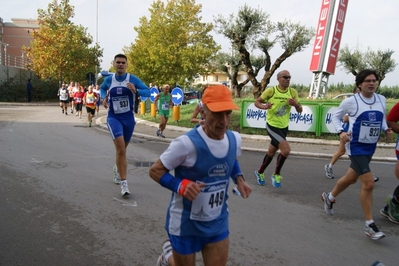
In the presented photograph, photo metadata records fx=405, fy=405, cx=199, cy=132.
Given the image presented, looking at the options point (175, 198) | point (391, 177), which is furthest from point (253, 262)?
point (391, 177)

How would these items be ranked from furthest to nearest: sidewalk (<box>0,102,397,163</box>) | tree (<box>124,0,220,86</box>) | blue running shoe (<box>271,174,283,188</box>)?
tree (<box>124,0,220,86</box>), sidewalk (<box>0,102,397,163</box>), blue running shoe (<box>271,174,283,188</box>)

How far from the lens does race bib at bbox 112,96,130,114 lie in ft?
20.8

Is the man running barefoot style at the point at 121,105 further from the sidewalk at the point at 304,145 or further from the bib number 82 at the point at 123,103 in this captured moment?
the sidewalk at the point at 304,145

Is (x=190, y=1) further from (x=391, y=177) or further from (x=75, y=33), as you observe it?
(x=391, y=177)

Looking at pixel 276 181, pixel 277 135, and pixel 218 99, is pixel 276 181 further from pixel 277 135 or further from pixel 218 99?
pixel 218 99

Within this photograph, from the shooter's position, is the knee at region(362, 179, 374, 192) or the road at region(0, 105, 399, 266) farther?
the knee at region(362, 179, 374, 192)

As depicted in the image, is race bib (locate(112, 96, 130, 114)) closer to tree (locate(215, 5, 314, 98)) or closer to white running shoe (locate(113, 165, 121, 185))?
white running shoe (locate(113, 165, 121, 185))

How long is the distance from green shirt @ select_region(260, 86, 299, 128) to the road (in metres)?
1.21

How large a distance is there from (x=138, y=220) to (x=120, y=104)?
2016mm

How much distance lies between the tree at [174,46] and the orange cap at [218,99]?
109ft

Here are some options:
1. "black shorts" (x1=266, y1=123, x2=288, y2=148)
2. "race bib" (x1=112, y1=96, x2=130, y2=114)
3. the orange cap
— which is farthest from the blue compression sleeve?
"black shorts" (x1=266, y1=123, x2=288, y2=148)

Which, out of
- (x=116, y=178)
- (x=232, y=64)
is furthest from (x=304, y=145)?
(x=232, y=64)

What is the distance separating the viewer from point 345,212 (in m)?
5.94

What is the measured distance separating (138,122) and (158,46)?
18033 mm
